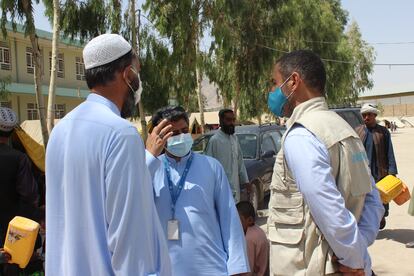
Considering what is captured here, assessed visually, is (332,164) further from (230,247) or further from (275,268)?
(230,247)

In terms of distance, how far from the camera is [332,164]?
2301 mm

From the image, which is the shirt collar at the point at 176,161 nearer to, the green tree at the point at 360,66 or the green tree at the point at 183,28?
the green tree at the point at 183,28

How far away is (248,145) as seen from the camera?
34.1 feet

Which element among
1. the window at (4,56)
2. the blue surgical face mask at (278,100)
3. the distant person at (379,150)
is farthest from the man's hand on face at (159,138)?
the window at (4,56)

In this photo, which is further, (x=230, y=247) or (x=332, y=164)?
(x=230, y=247)

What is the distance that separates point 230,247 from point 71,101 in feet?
107

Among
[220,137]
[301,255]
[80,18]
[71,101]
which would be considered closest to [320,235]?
[301,255]

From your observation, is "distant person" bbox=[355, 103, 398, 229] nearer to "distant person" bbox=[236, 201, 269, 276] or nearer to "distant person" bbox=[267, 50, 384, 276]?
"distant person" bbox=[236, 201, 269, 276]

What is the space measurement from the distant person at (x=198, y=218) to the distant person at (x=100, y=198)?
1.03 meters

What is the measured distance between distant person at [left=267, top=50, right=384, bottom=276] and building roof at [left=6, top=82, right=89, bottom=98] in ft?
83.6

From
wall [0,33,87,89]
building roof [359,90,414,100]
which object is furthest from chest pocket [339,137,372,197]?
building roof [359,90,414,100]

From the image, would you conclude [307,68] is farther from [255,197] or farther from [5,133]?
[255,197]

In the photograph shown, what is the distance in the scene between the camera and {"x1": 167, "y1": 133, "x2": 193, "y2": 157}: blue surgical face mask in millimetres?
3098

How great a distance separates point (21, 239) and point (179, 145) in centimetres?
127
